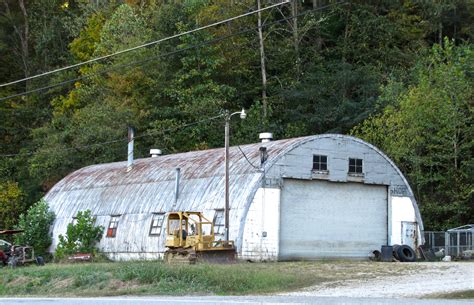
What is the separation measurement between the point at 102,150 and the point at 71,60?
1650 centimetres

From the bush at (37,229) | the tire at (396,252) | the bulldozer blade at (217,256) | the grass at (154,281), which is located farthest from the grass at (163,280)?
the bush at (37,229)

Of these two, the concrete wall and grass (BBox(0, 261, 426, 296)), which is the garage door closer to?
the concrete wall

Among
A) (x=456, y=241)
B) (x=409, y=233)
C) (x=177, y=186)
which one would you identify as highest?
(x=177, y=186)

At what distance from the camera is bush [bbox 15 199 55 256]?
4803cm

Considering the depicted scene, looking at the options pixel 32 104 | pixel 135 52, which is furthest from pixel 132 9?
pixel 32 104

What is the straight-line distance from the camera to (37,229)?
48.3 meters

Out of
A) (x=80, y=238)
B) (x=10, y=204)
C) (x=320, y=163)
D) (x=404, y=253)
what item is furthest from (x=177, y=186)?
(x=10, y=204)

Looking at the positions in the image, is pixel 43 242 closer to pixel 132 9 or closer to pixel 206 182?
pixel 206 182

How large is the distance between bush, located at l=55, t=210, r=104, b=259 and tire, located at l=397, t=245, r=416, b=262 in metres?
14.7

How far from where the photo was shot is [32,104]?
72375 millimetres

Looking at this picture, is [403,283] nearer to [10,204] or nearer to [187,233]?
[187,233]

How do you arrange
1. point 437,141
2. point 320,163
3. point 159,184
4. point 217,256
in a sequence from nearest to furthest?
1. point 217,256
2. point 320,163
3. point 159,184
4. point 437,141

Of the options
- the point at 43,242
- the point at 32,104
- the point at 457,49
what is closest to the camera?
the point at 43,242

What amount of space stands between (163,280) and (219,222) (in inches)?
463
